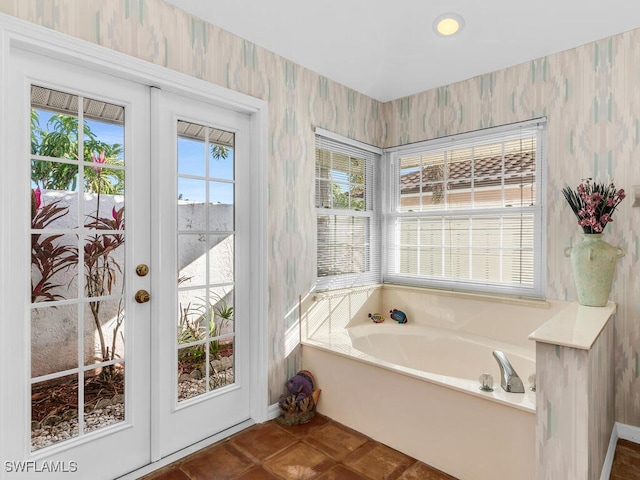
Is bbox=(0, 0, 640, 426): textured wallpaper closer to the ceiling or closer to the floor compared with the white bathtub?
closer to the ceiling

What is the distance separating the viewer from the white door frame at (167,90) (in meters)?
1.52

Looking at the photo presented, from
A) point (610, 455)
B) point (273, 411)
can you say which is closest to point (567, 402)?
point (610, 455)

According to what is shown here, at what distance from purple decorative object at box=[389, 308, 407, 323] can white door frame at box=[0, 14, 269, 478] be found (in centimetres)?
125

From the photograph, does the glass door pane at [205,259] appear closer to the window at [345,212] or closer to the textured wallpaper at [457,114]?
the textured wallpaper at [457,114]

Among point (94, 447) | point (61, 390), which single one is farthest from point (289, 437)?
point (61, 390)

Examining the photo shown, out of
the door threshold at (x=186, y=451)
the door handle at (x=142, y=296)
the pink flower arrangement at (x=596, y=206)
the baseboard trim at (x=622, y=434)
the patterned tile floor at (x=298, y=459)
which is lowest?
the patterned tile floor at (x=298, y=459)

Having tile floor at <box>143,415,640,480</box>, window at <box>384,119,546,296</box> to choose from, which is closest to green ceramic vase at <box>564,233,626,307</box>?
window at <box>384,119,546,296</box>

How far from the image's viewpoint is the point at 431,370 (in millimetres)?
2787

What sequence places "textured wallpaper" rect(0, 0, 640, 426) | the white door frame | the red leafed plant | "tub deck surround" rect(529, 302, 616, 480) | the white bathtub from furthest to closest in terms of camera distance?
"textured wallpaper" rect(0, 0, 640, 426) < the white bathtub < the red leafed plant < the white door frame < "tub deck surround" rect(529, 302, 616, 480)

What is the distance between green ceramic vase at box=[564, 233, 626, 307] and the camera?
2090 mm

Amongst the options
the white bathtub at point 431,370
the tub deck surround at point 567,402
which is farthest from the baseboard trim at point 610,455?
the white bathtub at point 431,370

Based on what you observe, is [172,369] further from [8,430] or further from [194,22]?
[194,22]

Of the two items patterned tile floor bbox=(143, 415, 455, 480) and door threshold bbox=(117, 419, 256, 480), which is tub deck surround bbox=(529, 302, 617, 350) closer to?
patterned tile floor bbox=(143, 415, 455, 480)

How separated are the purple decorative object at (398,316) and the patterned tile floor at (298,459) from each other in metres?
1.08
